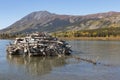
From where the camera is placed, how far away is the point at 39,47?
2452 inches

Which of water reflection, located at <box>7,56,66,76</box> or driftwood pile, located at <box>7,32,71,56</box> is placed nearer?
water reflection, located at <box>7,56,66,76</box>

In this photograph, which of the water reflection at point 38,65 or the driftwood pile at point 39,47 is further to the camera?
the driftwood pile at point 39,47

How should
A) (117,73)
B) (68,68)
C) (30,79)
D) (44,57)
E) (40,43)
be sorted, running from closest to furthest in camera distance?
(30,79) → (117,73) → (68,68) → (44,57) → (40,43)

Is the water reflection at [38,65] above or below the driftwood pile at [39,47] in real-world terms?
below

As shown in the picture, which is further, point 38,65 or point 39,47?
point 39,47

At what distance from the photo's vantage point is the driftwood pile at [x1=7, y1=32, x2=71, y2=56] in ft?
202

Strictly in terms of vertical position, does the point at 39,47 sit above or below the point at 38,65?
above

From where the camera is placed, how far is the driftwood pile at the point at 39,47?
61.7 meters

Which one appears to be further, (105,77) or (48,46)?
(48,46)

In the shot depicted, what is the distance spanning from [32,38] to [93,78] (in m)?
31.9

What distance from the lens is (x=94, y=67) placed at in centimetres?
4391

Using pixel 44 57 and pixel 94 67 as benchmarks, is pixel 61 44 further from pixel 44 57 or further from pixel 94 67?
pixel 94 67

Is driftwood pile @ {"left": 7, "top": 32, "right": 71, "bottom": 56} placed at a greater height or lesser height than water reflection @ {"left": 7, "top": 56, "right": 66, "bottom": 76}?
greater

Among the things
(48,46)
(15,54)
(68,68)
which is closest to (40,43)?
(48,46)
